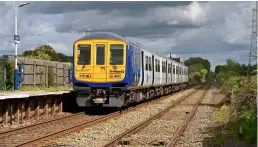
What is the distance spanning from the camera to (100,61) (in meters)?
18.3

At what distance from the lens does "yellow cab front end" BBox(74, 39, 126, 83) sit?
1820cm

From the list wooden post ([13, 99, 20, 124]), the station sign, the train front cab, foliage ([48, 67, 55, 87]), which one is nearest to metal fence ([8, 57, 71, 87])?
foliage ([48, 67, 55, 87])

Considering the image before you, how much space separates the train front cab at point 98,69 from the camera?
18.1 m

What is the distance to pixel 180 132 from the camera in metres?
12.8

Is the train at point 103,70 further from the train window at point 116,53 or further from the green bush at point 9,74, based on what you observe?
the green bush at point 9,74

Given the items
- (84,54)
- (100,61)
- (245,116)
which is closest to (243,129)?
(245,116)

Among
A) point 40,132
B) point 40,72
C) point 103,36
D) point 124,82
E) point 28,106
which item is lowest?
point 40,132

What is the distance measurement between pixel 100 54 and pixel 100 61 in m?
0.29

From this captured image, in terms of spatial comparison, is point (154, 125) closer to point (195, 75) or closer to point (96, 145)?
point (96, 145)

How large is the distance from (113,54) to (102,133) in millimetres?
6177

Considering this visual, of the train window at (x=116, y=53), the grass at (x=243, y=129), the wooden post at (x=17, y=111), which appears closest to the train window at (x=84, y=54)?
the train window at (x=116, y=53)

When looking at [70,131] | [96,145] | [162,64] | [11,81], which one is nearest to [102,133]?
[70,131]

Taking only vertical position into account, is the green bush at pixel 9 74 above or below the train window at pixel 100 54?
below

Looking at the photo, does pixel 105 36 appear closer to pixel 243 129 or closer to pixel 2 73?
pixel 2 73
